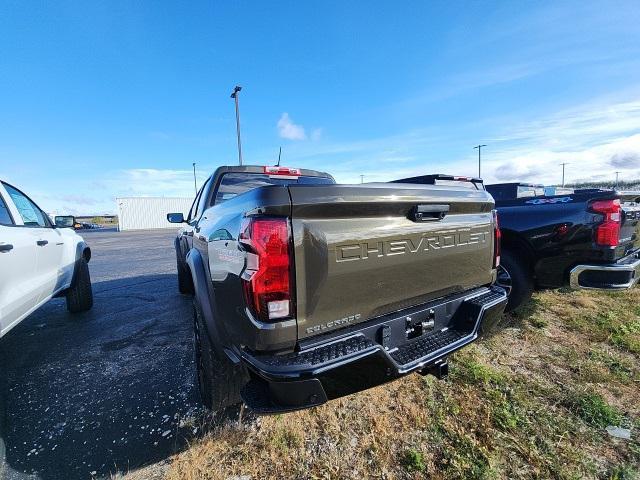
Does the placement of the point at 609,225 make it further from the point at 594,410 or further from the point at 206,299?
the point at 206,299

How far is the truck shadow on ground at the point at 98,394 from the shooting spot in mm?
2092

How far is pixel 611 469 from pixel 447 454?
904mm

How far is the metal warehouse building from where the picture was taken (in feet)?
123

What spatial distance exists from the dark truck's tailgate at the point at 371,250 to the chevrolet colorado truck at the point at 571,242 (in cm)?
126

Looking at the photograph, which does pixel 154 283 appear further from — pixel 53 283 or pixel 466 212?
pixel 466 212

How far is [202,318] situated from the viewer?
2.23 metres

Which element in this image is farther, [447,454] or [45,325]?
[45,325]

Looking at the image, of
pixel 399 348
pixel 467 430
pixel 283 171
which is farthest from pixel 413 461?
pixel 283 171

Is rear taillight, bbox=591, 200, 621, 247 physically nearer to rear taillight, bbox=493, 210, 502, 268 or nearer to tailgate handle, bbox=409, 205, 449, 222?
rear taillight, bbox=493, 210, 502, 268

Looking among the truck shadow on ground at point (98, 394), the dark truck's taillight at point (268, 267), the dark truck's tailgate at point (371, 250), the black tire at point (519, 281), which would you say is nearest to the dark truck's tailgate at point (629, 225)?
the black tire at point (519, 281)

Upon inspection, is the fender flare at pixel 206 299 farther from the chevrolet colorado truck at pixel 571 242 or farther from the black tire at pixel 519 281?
the black tire at pixel 519 281

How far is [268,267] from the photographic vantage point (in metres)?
1.55

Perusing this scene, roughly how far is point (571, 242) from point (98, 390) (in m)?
4.82

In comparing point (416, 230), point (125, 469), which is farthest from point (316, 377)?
point (125, 469)
